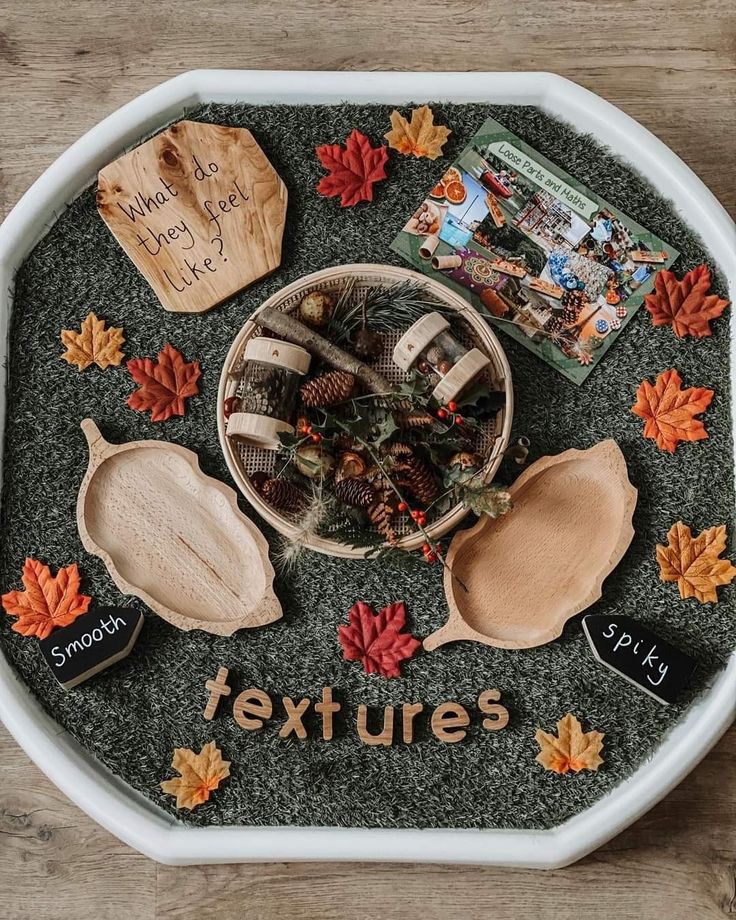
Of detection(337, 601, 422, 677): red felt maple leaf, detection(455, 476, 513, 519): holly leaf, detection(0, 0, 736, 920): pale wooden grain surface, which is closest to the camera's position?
detection(455, 476, 513, 519): holly leaf

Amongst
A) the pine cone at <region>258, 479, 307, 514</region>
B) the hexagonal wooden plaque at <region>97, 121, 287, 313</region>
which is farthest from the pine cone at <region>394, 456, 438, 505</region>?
the hexagonal wooden plaque at <region>97, 121, 287, 313</region>

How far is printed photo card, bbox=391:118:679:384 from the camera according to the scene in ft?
3.68

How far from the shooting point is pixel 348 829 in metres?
1.07

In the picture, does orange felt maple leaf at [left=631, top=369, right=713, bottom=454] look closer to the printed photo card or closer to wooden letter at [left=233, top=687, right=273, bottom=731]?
the printed photo card

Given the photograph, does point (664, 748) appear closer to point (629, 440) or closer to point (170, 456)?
point (629, 440)

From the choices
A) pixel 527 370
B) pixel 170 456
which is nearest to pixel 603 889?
pixel 527 370

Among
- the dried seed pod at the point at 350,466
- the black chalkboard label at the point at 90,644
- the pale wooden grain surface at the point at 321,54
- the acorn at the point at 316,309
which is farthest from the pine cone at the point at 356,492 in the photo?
the pale wooden grain surface at the point at 321,54

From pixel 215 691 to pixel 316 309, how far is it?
54 centimetres

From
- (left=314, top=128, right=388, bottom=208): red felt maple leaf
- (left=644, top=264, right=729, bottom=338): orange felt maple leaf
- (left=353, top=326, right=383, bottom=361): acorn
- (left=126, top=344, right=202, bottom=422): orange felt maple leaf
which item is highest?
(left=314, top=128, right=388, bottom=208): red felt maple leaf

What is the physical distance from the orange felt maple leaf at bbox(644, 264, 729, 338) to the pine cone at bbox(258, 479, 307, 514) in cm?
56

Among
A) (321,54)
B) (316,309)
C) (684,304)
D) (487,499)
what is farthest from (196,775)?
(321,54)

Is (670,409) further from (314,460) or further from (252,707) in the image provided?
(252,707)

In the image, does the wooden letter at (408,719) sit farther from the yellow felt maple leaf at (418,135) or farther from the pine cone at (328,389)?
the yellow felt maple leaf at (418,135)

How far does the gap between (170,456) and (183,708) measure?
350 millimetres
